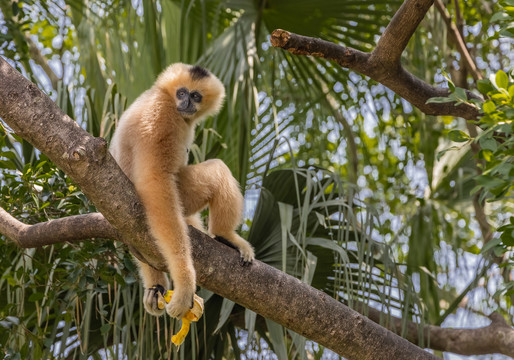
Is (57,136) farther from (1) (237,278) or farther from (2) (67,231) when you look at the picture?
(1) (237,278)

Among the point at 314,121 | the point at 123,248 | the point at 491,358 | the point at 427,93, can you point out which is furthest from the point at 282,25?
the point at 491,358

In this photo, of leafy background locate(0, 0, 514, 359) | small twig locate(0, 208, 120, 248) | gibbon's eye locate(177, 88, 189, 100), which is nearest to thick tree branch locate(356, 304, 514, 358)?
leafy background locate(0, 0, 514, 359)

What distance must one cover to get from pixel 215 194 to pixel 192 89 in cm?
92

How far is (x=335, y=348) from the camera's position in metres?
3.12

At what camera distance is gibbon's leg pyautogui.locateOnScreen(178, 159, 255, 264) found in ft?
11.5

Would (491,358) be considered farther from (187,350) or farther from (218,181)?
(218,181)

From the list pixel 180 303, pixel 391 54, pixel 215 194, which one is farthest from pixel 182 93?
pixel 180 303

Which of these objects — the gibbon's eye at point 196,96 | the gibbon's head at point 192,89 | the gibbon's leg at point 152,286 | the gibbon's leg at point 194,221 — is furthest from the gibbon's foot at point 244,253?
the gibbon's eye at point 196,96

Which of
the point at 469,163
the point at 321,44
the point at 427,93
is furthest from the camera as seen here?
the point at 469,163

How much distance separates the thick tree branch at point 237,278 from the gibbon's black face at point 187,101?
988 mm

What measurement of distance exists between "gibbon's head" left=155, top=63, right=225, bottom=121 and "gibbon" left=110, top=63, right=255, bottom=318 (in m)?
0.01

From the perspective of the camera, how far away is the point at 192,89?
4148 mm

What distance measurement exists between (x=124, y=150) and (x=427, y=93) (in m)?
1.69

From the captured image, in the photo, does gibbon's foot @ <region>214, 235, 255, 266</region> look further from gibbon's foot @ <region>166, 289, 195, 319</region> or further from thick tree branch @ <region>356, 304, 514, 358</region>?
thick tree branch @ <region>356, 304, 514, 358</region>
